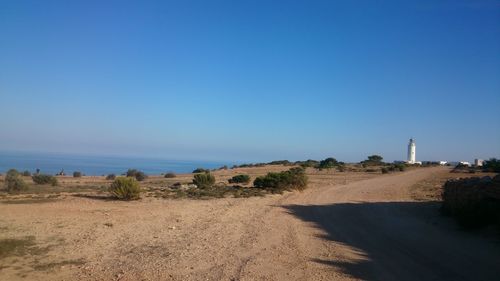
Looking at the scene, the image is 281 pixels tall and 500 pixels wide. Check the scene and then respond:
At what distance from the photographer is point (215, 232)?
1502 centimetres

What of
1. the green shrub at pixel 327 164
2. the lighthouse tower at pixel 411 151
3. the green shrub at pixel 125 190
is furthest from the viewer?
the lighthouse tower at pixel 411 151

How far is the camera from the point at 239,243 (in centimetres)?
1329

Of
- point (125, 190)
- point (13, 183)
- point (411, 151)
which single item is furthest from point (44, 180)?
point (411, 151)

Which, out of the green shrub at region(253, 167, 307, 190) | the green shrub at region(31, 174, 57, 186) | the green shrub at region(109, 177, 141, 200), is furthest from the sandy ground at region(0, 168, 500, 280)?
the green shrub at region(31, 174, 57, 186)

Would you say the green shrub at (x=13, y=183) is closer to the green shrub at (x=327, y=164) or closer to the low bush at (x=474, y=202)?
the low bush at (x=474, y=202)

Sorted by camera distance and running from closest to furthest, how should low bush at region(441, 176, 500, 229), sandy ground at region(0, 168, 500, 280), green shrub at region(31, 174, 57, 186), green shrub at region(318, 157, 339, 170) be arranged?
1. sandy ground at region(0, 168, 500, 280)
2. low bush at region(441, 176, 500, 229)
3. green shrub at region(31, 174, 57, 186)
4. green shrub at region(318, 157, 339, 170)

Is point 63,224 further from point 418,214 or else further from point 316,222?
point 418,214

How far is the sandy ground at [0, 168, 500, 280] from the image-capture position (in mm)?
10180

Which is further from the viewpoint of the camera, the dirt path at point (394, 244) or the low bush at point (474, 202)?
the low bush at point (474, 202)

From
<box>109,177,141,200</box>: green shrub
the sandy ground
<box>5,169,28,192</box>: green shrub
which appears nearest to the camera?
the sandy ground

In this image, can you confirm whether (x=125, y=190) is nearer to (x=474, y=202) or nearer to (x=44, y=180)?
(x=44, y=180)

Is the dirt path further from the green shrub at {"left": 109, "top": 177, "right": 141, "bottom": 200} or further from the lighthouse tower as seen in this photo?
the lighthouse tower

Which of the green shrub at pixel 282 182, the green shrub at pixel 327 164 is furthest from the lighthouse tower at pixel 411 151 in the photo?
the green shrub at pixel 282 182

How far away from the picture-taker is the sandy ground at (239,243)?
10180 mm
